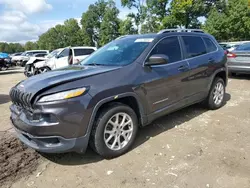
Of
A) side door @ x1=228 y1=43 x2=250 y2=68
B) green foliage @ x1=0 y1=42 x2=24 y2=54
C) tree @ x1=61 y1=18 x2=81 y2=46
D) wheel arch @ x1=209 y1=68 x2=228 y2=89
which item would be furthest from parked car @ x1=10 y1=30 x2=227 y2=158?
green foliage @ x1=0 y1=42 x2=24 y2=54

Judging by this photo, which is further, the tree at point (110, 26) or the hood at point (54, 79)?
the tree at point (110, 26)

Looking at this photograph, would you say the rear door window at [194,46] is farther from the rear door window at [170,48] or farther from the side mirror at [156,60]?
the side mirror at [156,60]

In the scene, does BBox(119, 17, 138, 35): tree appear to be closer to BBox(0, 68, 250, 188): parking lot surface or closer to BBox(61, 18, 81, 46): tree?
BBox(61, 18, 81, 46): tree

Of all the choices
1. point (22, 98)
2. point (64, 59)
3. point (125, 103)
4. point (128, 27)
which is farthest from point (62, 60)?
point (128, 27)

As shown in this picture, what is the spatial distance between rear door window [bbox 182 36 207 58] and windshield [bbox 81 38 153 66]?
0.98 m

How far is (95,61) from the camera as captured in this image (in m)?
4.41

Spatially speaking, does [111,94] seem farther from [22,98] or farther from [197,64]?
[197,64]

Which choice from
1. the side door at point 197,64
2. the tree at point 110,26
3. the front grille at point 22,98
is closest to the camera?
the front grille at point 22,98

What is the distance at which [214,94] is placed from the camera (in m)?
5.70

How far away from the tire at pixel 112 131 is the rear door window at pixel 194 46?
6.32ft

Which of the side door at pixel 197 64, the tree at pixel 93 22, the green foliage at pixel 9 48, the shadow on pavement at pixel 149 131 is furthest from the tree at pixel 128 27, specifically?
the green foliage at pixel 9 48

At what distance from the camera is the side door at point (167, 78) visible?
157 inches

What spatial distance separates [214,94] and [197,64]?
1.13m

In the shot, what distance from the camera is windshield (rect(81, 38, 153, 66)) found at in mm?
4051
